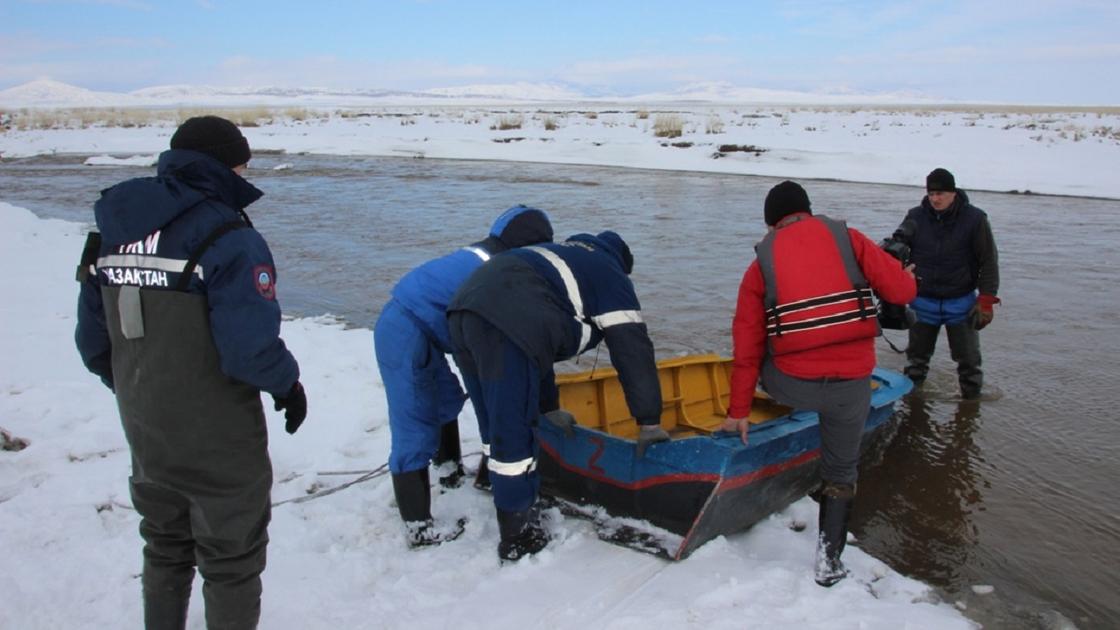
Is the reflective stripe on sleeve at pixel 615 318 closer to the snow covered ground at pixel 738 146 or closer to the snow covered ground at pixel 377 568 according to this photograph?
the snow covered ground at pixel 377 568

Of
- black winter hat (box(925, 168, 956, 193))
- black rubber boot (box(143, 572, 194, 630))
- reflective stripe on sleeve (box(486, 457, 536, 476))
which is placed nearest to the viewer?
black rubber boot (box(143, 572, 194, 630))

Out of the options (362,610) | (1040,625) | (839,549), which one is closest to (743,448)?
(839,549)

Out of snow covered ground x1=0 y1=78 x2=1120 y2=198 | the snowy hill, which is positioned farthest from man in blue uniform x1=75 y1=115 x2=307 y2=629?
the snowy hill

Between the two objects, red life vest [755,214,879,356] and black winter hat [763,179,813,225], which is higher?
black winter hat [763,179,813,225]

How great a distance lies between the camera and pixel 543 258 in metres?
3.22

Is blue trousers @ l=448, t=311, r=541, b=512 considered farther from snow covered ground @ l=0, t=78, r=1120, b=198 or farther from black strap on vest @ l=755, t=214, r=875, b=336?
snow covered ground @ l=0, t=78, r=1120, b=198

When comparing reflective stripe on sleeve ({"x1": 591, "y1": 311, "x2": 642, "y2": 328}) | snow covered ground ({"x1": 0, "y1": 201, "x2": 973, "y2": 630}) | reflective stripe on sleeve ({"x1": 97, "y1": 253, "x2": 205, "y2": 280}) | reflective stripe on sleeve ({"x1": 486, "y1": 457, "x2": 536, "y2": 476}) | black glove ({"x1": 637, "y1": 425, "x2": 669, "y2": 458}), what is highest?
reflective stripe on sleeve ({"x1": 97, "y1": 253, "x2": 205, "y2": 280})

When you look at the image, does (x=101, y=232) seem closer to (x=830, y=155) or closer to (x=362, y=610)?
(x=362, y=610)

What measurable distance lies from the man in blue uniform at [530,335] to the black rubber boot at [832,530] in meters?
0.78

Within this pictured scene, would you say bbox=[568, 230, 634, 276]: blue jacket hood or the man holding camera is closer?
bbox=[568, 230, 634, 276]: blue jacket hood

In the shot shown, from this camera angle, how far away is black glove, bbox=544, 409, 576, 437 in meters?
3.83

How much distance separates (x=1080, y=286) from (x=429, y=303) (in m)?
8.94

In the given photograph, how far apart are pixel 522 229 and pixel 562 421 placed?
0.99 meters

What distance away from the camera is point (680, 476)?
3496 millimetres
